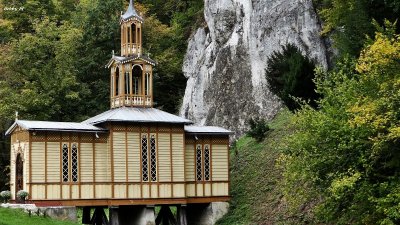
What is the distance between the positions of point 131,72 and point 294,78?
7607mm

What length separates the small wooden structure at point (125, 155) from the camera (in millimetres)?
32156

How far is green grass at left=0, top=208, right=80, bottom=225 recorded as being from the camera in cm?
2773

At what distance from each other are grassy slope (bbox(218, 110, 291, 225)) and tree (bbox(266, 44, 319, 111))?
1933 millimetres

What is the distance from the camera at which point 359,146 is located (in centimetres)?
2516

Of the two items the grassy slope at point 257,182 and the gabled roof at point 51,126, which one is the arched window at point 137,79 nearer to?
the gabled roof at point 51,126

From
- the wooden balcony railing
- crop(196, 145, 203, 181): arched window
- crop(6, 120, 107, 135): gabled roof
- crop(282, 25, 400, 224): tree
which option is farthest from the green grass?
crop(282, 25, 400, 224): tree

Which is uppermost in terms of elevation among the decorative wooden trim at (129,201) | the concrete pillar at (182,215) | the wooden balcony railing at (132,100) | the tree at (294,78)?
the tree at (294,78)

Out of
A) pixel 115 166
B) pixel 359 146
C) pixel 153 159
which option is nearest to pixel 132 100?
pixel 153 159

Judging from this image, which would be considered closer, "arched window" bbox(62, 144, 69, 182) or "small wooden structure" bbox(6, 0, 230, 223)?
"small wooden structure" bbox(6, 0, 230, 223)

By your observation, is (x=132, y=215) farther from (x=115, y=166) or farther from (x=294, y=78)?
(x=294, y=78)

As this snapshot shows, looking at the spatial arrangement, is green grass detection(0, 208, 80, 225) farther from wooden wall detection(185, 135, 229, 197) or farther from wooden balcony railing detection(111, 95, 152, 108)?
wooden balcony railing detection(111, 95, 152, 108)

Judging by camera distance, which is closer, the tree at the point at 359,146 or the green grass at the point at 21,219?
the tree at the point at 359,146

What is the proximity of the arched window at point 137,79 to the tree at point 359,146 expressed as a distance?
11112mm

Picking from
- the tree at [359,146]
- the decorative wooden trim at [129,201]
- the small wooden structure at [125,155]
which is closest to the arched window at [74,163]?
the small wooden structure at [125,155]
